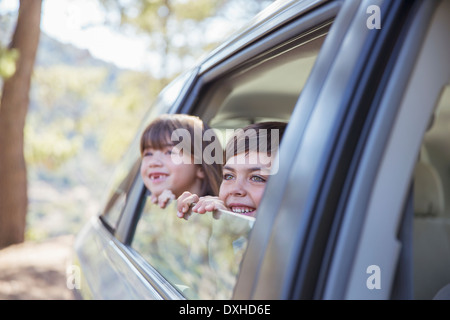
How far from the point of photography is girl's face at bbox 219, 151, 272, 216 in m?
1.73

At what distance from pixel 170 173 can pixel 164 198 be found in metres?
0.21

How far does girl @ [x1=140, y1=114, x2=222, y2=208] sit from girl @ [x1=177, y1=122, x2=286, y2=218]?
1.31ft

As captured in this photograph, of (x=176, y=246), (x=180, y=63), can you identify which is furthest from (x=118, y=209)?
(x=180, y=63)

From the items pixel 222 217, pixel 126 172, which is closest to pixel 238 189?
pixel 222 217

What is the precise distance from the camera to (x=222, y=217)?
1373 mm

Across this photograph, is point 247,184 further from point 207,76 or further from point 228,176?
point 207,76

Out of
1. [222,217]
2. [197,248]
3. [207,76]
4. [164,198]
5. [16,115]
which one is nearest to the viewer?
[222,217]

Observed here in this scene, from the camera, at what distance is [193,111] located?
2555 mm

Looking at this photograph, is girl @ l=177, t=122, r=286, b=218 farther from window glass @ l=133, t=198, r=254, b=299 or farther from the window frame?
the window frame

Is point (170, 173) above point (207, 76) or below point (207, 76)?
below

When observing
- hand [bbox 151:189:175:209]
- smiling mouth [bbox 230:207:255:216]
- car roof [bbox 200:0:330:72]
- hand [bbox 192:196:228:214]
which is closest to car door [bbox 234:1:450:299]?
car roof [bbox 200:0:330:72]

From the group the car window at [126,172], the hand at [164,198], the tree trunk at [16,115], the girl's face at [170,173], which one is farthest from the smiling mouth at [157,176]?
the tree trunk at [16,115]
